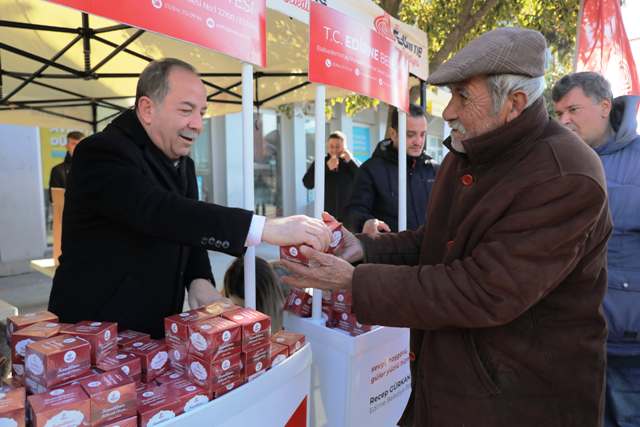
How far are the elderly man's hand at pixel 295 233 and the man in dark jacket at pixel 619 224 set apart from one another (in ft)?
4.23

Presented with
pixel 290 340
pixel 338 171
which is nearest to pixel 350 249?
pixel 290 340

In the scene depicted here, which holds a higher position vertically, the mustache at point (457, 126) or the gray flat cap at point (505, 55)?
the gray flat cap at point (505, 55)

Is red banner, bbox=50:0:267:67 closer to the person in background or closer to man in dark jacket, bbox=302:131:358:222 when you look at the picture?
the person in background

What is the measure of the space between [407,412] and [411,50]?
8.04ft

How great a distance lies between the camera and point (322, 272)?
4.80 ft

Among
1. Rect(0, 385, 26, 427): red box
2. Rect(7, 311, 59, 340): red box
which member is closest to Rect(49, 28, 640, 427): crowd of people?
Rect(7, 311, 59, 340): red box

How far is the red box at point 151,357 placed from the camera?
1443 millimetres

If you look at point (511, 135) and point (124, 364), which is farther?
point (124, 364)

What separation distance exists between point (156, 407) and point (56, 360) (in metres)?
0.29

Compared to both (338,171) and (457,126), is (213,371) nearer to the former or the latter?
(457,126)

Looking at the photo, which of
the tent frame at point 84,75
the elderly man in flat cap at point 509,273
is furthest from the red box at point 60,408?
the tent frame at point 84,75

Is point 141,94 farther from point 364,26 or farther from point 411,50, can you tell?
point 411,50

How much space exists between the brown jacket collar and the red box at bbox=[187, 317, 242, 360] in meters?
0.92

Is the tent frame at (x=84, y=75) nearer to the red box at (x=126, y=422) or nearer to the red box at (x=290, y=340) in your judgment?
the red box at (x=290, y=340)
